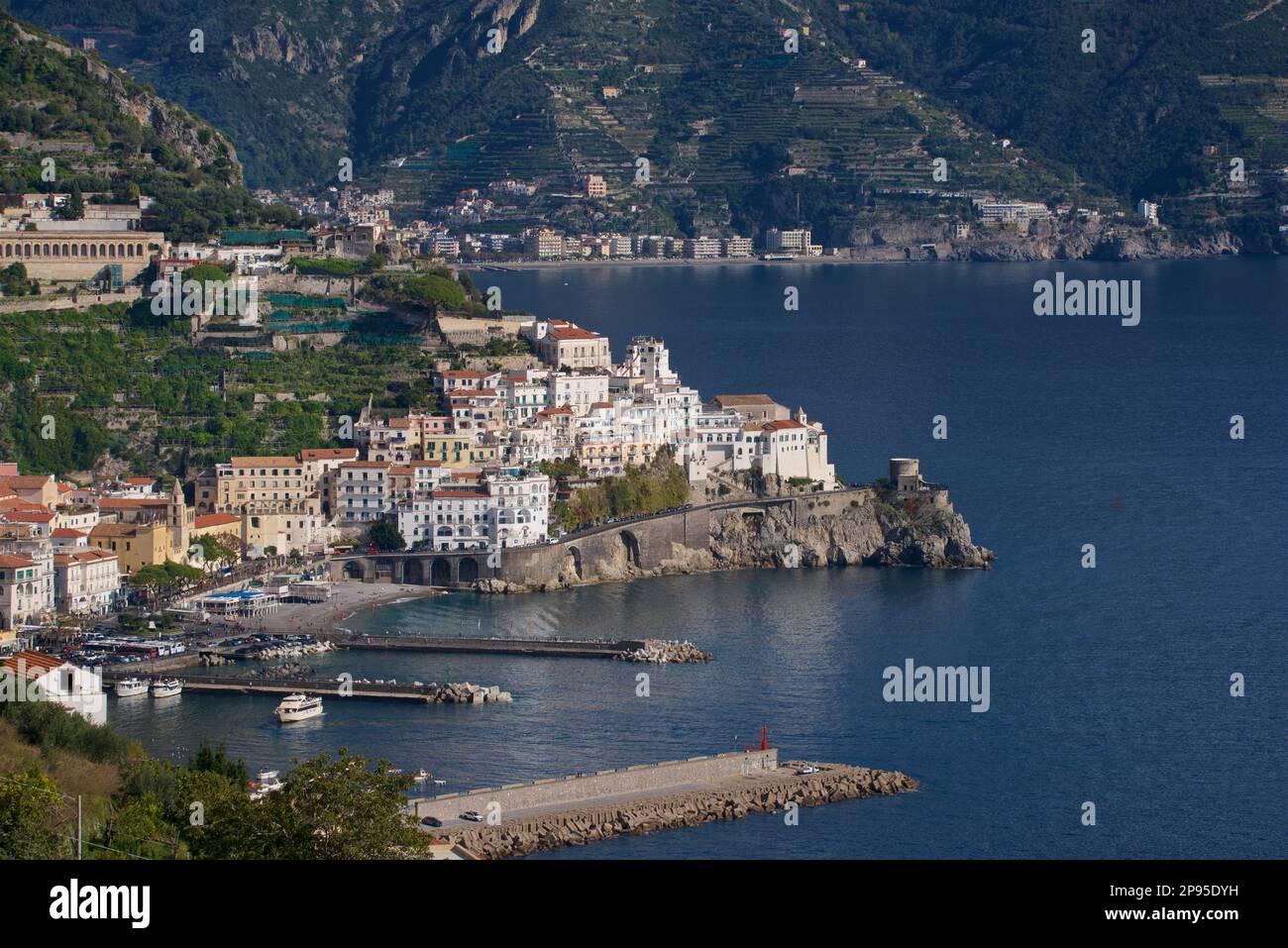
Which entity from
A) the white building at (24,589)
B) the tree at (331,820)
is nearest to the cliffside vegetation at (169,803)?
the tree at (331,820)

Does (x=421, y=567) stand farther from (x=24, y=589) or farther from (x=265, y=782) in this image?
(x=265, y=782)

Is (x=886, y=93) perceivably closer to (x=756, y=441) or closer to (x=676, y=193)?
(x=676, y=193)

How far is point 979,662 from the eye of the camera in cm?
3978

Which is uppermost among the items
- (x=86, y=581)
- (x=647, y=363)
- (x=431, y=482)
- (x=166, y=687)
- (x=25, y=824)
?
(x=647, y=363)

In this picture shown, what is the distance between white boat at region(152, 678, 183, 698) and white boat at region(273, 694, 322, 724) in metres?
2.23

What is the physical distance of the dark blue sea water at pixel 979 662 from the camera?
30.1m

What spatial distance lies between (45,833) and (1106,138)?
160116mm

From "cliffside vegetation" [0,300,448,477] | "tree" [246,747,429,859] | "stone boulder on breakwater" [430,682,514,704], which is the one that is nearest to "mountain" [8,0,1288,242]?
"cliffside vegetation" [0,300,448,477]

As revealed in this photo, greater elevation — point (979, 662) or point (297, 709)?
point (297, 709)

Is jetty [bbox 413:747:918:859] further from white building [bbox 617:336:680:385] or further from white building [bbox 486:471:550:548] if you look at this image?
white building [bbox 617:336:680:385]

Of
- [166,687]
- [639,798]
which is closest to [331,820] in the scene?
[639,798]

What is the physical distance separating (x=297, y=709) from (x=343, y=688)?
1.69m

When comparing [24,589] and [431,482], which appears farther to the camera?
[431,482]
